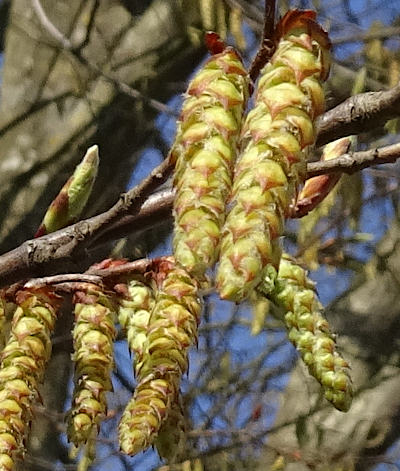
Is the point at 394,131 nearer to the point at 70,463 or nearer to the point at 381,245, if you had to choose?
the point at 381,245

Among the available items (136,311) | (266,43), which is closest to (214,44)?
(266,43)

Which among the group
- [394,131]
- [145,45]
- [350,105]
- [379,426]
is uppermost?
[350,105]

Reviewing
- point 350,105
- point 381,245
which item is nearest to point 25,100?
point 381,245

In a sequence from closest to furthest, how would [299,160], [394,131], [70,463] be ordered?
[299,160] < [394,131] < [70,463]

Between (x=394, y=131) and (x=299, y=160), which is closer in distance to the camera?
(x=299, y=160)

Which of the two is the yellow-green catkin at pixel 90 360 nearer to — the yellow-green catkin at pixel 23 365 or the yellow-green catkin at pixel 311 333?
the yellow-green catkin at pixel 23 365

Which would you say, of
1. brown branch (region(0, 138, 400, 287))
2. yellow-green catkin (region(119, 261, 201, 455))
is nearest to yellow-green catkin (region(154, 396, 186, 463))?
yellow-green catkin (region(119, 261, 201, 455))
